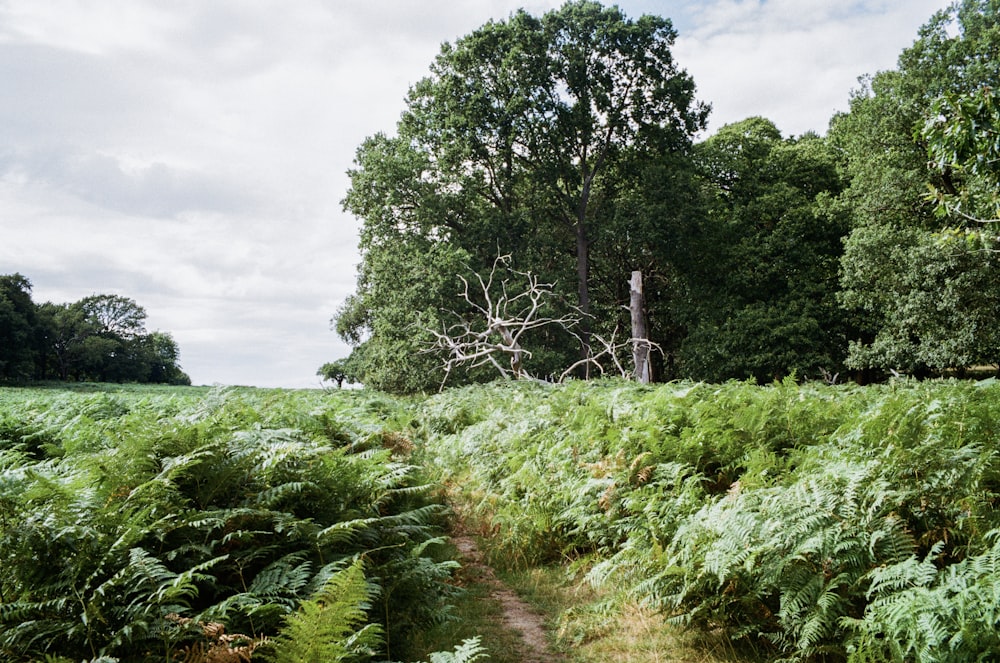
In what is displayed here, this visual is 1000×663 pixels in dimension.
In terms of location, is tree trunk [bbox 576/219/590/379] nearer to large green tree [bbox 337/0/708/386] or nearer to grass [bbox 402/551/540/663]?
large green tree [bbox 337/0/708/386]

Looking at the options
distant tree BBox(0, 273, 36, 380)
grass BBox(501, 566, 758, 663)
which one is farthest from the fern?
distant tree BBox(0, 273, 36, 380)

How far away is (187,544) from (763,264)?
1071 inches

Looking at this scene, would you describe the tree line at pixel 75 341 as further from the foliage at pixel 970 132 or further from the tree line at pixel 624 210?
the foliage at pixel 970 132

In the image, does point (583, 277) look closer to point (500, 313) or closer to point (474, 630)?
point (500, 313)

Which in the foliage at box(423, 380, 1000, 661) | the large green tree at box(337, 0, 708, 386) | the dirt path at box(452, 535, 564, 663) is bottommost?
the dirt path at box(452, 535, 564, 663)

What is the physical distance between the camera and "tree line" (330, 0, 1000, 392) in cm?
2438

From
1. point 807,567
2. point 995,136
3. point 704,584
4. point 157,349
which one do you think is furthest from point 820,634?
point 157,349

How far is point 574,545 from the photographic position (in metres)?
6.07

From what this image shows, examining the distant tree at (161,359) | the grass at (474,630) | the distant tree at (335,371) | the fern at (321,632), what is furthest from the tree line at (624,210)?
the distant tree at (161,359)

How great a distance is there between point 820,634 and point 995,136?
24.4ft

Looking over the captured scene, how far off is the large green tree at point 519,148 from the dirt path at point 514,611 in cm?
1853

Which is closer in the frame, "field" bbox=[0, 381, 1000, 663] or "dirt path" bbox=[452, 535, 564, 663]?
"field" bbox=[0, 381, 1000, 663]

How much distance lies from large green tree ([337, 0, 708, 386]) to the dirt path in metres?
18.5

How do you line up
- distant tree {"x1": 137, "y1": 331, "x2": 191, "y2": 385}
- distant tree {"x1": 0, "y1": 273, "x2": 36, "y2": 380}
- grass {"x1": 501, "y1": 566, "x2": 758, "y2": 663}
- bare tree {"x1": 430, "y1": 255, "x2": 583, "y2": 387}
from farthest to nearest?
distant tree {"x1": 137, "y1": 331, "x2": 191, "y2": 385} < distant tree {"x1": 0, "y1": 273, "x2": 36, "y2": 380} < bare tree {"x1": 430, "y1": 255, "x2": 583, "y2": 387} < grass {"x1": 501, "y1": 566, "x2": 758, "y2": 663}
